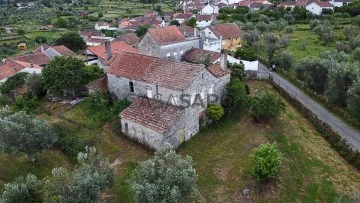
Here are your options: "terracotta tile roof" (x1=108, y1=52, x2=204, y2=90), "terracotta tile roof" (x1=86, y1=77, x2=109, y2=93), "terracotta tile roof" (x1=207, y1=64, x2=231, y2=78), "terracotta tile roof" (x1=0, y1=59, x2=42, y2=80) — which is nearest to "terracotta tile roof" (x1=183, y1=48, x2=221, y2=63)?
"terracotta tile roof" (x1=207, y1=64, x2=231, y2=78)

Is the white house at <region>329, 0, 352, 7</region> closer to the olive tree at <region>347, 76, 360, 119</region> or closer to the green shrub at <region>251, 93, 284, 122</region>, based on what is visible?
the olive tree at <region>347, 76, 360, 119</region>

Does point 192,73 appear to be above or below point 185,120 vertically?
above

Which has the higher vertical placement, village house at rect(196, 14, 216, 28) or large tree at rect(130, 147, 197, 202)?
large tree at rect(130, 147, 197, 202)

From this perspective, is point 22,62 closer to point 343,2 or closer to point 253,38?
point 253,38

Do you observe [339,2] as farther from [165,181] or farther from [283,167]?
[165,181]

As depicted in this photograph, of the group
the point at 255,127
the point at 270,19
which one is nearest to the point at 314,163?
the point at 255,127

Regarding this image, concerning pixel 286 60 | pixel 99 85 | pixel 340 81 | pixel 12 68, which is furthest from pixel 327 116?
pixel 12 68
